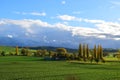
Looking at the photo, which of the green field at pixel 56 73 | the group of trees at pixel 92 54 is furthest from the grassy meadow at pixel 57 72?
the group of trees at pixel 92 54

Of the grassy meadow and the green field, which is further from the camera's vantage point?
the green field

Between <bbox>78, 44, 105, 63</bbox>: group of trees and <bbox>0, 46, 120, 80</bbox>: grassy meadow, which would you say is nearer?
<bbox>0, 46, 120, 80</bbox>: grassy meadow

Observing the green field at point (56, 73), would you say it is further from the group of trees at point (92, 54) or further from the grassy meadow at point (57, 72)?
the group of trees at point (92, 54)

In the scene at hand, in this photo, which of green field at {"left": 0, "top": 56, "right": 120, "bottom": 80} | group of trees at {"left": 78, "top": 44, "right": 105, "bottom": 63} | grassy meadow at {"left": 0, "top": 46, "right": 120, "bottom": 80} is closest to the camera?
grassy meadow at {"left": 0, "top": 46, "right": 120, "bottom": 80}

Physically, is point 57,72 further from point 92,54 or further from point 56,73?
point 92,54

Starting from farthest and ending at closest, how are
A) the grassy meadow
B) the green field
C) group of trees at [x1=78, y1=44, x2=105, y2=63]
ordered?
group of trees at [x1=78, y1=44, x2=105, y2=63], the green field, the grassy meadow

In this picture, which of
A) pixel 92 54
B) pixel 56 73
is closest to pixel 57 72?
pixel 56 73

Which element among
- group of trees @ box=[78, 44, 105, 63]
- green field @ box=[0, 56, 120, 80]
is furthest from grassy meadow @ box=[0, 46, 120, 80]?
group of trees @ box=[78, 44, 105, 63]

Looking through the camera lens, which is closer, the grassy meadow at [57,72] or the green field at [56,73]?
the grassy meadow at [57,72]

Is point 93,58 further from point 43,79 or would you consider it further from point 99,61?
point 43,79

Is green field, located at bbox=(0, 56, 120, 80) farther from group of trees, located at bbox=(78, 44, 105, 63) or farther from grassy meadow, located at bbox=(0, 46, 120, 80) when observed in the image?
group of trees, located at bbox=(78, 44, 105, 63)

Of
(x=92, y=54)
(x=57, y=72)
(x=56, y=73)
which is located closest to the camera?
(x=56, y=73)

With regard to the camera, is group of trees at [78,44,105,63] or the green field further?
group of trees at [78,44,105,63]

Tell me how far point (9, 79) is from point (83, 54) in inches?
4390
